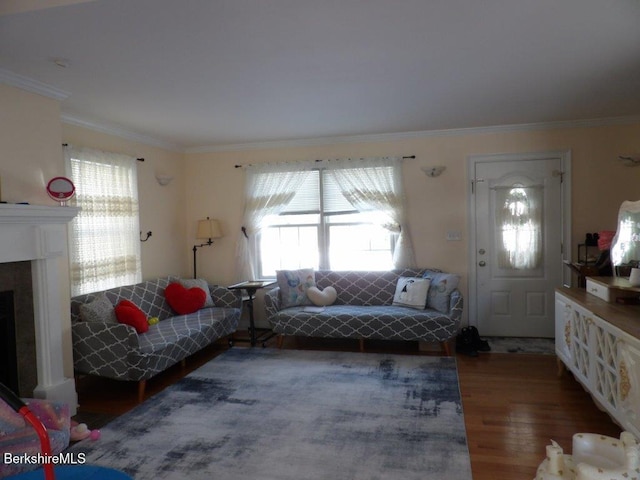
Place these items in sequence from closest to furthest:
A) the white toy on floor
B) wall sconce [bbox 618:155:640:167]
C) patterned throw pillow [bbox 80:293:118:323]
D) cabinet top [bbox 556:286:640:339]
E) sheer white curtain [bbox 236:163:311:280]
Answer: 1. the white toy on floor
2. cabinet top [bbox 556:286:640:339]
3. patterned throw pillow [bbox 80:293:118:323]
4. wall sconce [bbox 618:155:640:167]
5. sheer white curtain [bbox 236:163:311:280]

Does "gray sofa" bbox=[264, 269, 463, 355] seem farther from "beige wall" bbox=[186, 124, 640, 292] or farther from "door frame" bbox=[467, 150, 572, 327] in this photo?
"beige wall" bbox=[186, 124, 640, 292]

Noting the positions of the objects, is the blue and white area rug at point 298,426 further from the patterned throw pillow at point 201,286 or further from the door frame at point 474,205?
the door frame at point 474,205

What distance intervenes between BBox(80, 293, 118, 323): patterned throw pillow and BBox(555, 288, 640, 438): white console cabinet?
12.1 feet

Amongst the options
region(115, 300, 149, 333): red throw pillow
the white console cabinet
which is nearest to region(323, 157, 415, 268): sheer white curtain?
the white console cabinet

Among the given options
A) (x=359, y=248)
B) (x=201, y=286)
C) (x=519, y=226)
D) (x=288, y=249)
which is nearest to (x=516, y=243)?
(x=519, y=226)

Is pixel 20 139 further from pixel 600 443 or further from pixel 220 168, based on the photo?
pixel 600 443

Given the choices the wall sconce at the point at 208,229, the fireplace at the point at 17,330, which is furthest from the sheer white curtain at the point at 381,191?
the fireplace at the point at 17,330

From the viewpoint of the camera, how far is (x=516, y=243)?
4879 mm

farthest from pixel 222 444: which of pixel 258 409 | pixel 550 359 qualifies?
pixel 550 359

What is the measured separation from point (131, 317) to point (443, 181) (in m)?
3.66

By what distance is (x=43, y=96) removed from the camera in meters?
3.20

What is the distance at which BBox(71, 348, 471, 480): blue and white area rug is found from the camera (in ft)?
7.89

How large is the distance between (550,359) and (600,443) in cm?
281

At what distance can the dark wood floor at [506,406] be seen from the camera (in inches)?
98.4
